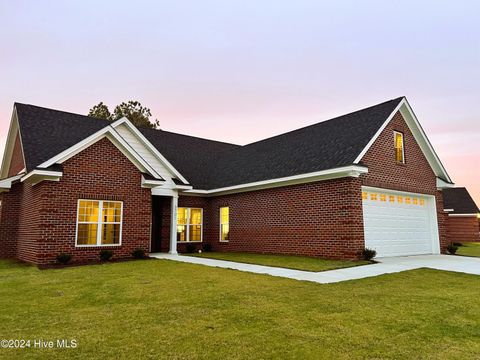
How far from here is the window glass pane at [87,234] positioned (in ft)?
41.3

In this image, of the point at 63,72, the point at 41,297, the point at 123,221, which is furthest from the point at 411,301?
the point at 63,72

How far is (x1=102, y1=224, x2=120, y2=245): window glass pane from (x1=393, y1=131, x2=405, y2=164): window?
12.0 m

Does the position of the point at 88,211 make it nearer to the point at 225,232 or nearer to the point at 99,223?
the point at 99,223

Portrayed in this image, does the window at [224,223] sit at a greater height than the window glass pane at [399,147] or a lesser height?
lesser

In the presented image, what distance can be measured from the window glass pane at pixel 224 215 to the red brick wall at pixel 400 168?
762 cm

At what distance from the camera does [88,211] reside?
12836mm

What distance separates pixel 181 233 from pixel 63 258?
274 inches

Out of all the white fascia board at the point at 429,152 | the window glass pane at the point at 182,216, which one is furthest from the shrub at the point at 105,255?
the white fascia board at the point at 429,152

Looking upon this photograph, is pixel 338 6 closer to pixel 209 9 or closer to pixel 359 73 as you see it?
pixel 359 73

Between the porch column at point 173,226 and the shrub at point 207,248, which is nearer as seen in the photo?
the porch column at point 173,226

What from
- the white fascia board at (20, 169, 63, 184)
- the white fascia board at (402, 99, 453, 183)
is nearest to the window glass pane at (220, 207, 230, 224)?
the white fascia board at (20, 169, 63, 184)

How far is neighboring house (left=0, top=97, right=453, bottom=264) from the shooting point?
12508 mm

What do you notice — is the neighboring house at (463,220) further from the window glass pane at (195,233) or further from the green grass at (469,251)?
the window glass pane at (195,233)

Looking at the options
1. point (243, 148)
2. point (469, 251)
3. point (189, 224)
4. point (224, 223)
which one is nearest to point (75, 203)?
point (189, 224)
